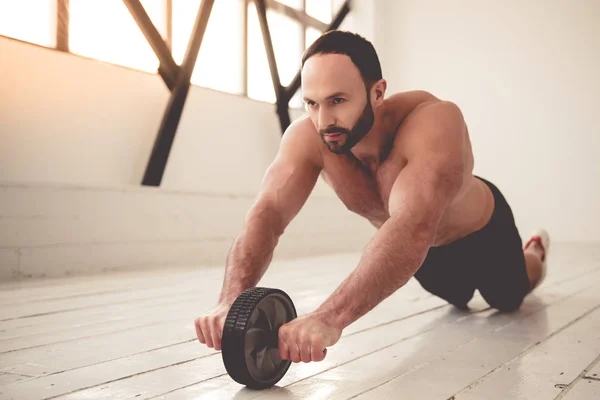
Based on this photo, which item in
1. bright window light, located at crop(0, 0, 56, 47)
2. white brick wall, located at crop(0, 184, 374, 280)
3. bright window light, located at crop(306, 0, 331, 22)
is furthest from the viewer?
bright window light, located at crop(306, 0, 331, 22)

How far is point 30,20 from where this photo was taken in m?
3.47

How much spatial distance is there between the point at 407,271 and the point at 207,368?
0.49m

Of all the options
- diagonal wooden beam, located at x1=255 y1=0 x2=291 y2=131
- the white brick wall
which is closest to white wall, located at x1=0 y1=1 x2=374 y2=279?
the white brick wall

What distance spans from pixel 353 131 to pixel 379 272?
1.24 feet

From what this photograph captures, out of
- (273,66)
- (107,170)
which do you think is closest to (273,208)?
(107,170)

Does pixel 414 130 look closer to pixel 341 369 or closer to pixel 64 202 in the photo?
pixel 341 369

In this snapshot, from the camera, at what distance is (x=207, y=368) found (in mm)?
1340

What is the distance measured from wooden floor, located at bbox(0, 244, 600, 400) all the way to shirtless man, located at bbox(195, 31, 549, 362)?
0.17 m

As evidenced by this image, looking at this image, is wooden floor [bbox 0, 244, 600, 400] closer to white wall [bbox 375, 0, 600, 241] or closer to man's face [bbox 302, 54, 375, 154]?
man's face [bbox 302, 54, 375, 154]

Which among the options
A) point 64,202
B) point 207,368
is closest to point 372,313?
point 207,368

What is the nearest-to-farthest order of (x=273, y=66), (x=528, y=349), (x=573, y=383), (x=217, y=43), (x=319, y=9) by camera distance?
(x=573, y=383) → (x=528, y=349) → (x=217, y=43) → (x=273, y=66) → (x=319, y=9)

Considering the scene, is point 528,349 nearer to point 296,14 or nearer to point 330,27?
point 296,14

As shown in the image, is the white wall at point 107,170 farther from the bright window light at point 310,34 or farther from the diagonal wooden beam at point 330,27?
the bright window light at point 310,34

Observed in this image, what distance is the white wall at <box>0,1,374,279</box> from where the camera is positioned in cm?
326
